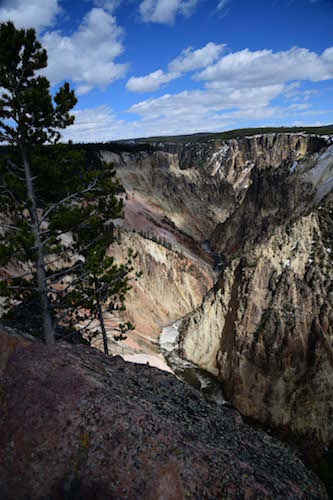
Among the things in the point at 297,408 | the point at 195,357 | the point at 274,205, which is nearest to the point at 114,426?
the point at 297,408

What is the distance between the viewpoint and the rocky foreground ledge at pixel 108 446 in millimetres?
4191

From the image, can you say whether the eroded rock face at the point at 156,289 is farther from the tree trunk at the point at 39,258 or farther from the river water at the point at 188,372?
the tree trunk at the point at 39,258

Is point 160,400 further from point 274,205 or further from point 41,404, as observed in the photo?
point 274,205

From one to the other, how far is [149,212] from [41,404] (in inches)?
1566

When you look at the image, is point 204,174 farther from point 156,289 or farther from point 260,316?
point 260,316

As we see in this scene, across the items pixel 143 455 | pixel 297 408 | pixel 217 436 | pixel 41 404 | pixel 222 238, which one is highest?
pixel 41 404

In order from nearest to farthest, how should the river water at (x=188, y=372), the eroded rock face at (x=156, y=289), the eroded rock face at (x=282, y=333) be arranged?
the eroded rock face at (x=282, y=333), the river water at (x=188, y=372), the eroded rock face at (x=156, y=289)

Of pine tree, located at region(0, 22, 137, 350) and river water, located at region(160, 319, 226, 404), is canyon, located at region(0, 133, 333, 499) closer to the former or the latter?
river water, located at region(160, 319, 226, 404)

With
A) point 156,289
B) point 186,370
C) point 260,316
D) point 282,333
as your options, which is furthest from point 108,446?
point 156,289

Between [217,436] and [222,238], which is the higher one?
[217,436]

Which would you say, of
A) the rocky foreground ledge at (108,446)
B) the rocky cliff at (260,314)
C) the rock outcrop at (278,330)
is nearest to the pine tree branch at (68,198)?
the rocky foreground ledge at (108,446)

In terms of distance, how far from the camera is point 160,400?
6.19 metres

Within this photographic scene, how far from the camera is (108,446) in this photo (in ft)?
14.7

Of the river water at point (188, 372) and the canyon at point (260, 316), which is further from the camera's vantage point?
the river water at point (188, 372)
